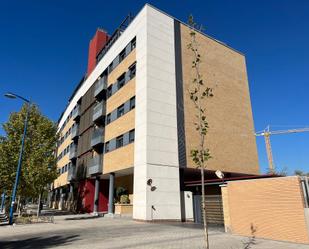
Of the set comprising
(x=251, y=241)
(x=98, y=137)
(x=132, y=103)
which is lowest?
(x=251, y=241)

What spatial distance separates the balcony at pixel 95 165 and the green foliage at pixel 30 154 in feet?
16.9

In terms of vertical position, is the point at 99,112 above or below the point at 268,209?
above

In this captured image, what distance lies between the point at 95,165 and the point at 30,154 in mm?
7775

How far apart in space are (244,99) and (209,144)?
32.7 feet

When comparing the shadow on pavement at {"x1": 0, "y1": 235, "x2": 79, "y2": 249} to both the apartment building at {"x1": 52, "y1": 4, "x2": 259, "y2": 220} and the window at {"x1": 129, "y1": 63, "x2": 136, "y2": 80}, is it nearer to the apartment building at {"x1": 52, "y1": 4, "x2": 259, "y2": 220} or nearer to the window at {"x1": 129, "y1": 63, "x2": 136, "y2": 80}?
the apartment building at {"x1": 52, "y1": 4, "x2": 259, "y2": 220}

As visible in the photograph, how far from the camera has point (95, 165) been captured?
31.3 meters

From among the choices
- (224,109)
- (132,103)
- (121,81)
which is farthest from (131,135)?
(224,109)

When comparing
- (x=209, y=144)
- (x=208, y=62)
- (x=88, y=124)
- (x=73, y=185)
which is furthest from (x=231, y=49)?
(x=73, y=185)

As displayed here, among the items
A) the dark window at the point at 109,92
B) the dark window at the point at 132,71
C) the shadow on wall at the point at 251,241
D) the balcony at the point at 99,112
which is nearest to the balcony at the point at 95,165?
the balcony at the point at 99,112

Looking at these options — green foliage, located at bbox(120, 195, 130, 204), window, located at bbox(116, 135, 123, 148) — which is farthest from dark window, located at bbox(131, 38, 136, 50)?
green foliage, located at bbox(120, 195, 130, 204)

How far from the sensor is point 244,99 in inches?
1300

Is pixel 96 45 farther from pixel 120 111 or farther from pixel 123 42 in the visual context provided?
pixel 120 111

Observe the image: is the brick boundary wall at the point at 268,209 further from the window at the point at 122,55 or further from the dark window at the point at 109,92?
the dark window at the point at 109,92

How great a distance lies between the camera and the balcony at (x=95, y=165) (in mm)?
30219
